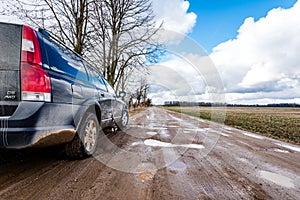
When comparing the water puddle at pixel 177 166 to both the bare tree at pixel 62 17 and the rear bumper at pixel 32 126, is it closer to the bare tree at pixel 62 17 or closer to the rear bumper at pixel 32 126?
the rear bumper at pixel 32 126

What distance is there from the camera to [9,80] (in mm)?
1781

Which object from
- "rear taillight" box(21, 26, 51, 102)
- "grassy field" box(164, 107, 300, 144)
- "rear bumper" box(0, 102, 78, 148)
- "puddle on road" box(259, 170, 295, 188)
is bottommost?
"grassy field" box(164, 107, 300, 144)

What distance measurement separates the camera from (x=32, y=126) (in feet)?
5.93

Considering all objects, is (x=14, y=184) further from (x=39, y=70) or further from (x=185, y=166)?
(x=185, y=166)

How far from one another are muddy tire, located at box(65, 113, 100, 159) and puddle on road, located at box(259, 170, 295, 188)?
2.58 metres

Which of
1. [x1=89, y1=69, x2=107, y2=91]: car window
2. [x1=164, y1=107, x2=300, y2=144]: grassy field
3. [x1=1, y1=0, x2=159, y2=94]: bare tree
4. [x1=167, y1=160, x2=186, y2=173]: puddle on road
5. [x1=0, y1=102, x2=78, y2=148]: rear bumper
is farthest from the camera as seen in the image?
[x1=1, y1=0, x2=159, y2=94]: bare tree

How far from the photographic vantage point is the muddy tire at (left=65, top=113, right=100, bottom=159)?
2.68 metres

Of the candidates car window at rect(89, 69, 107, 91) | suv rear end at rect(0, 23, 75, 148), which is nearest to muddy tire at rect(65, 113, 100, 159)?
suv rear end at rect(0, 23, 75, 148)

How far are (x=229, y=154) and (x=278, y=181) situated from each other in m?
1.19

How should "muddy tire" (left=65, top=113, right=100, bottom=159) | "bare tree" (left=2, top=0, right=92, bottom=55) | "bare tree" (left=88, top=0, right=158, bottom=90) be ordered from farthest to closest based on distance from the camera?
"bare tree" (left=88, top=0, right=158, bottom=90), "bare tree" (left=2, top=0, right=92, bottom=55), "muddy tire" (left=65, top=113, right=100, bottom=159)

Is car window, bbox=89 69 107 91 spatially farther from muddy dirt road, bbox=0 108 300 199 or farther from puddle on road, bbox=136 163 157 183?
puddle on road, bbox=136 163 157 183

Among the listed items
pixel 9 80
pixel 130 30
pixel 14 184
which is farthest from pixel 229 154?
pixel 130 30

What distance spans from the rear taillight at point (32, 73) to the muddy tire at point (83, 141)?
90 centimetres

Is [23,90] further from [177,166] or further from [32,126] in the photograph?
[177,166]
